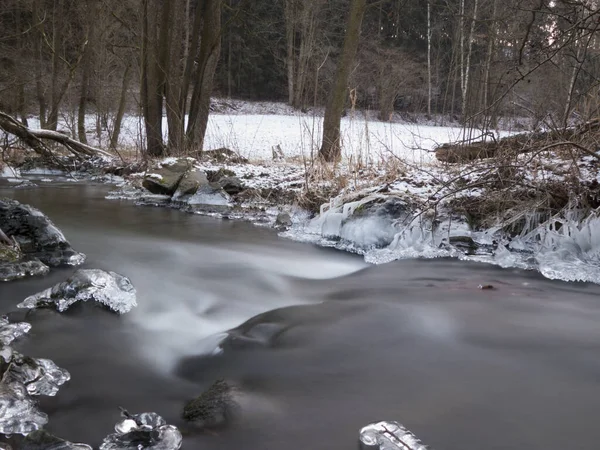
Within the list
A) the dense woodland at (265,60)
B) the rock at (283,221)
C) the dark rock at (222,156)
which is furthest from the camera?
the dark rock at (222,156)

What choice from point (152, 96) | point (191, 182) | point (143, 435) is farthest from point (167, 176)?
point (143, 435)

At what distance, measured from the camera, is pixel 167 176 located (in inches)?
341

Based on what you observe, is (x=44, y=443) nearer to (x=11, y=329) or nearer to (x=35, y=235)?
(x=11, y=329)

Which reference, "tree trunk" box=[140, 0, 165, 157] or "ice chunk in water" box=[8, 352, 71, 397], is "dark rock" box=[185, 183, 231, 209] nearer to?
"tree trunk" box=[140, 0, 165, 157]

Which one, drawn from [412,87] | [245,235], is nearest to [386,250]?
[245,235]

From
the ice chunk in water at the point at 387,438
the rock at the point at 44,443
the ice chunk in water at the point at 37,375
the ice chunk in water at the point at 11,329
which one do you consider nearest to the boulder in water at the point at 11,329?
the ice chunk in water at the point at 11,329

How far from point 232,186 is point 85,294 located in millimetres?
5006

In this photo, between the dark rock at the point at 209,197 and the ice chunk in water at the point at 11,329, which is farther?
the dark rock at the point at 209,197

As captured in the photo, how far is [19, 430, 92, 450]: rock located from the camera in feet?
5.89

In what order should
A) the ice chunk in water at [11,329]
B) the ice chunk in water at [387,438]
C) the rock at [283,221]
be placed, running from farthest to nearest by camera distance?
the rock at [283,221] → the ice chunk in water at [11,329] → the ice chunk in water at [387,438]

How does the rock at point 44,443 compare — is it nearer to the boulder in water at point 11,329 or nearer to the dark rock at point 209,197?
the boulder in water at point 11,329

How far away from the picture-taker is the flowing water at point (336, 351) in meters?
2.06

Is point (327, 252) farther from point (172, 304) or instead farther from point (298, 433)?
point (298, 433)

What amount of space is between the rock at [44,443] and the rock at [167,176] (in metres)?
6.81
